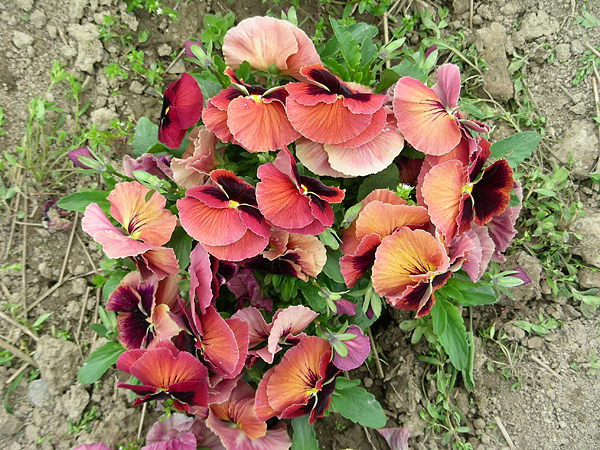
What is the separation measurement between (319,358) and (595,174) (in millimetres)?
1523

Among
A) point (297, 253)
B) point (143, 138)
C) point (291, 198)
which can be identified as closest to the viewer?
point (291, 198)

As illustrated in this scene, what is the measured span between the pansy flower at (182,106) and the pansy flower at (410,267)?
0.66 metres

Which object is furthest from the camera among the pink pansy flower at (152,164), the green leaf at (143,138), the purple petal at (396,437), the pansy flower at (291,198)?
the purple petal at (396,437)

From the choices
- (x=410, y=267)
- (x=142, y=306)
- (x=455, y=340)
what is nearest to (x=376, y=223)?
(x=410, y=267)

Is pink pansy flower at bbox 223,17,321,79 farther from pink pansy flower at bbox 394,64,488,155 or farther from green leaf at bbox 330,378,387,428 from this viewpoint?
green leaf at bbox 330,378,387,428

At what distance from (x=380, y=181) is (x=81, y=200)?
37.2 inches

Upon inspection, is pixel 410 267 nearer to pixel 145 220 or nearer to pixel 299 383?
pixel 299 383

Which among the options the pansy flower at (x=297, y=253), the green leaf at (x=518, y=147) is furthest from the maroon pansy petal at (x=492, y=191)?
the pansy flower at (x=297, y=253)

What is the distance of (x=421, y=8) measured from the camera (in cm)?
221

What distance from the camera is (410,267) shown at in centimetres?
122

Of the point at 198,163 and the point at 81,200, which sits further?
the point at 81,200

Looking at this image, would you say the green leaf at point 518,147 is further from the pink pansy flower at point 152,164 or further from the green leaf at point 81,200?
the green leaf at point 81,200

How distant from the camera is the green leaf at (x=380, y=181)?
1.44 m

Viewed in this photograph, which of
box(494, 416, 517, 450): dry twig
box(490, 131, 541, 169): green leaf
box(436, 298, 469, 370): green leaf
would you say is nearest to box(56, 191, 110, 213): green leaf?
box(436, 298, 469, 370): green leaf
